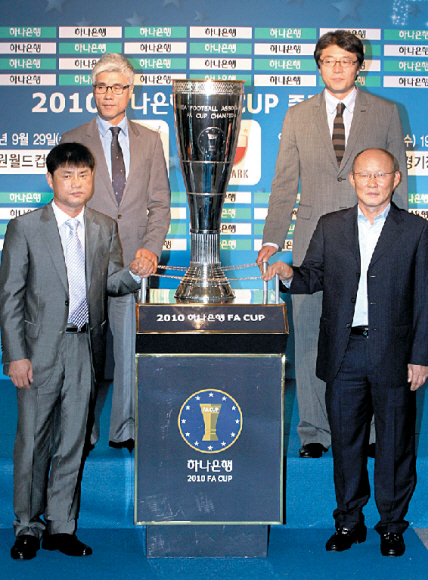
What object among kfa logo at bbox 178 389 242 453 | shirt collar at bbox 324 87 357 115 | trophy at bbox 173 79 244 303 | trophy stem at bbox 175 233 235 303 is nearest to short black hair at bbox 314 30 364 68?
shirt collar at bbox 324 87 357 115

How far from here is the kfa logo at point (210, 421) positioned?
229 cm

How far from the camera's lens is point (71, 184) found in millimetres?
2324

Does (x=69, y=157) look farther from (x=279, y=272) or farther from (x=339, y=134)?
(x=339, y=134)

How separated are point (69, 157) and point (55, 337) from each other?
57 cm

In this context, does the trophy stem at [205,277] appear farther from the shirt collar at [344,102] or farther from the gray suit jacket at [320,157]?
the shirt collar at [344,102]

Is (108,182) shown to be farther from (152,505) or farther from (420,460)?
(420,460)

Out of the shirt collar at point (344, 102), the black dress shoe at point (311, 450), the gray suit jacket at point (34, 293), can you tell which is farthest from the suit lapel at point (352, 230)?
the gray suit jacket at point (34, 293)

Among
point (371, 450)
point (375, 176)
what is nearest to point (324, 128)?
point (375, 176)

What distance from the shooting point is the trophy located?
7.57ft

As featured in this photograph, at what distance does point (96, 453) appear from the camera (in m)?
2.74

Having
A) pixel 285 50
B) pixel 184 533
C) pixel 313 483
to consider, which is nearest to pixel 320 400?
pixel 313 483

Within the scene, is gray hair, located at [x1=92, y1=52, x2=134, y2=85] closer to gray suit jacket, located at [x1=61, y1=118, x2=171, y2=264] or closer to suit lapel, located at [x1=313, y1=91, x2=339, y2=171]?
gray suit jacket, located at [x1=61, y1=118, x2=171, y2=264]

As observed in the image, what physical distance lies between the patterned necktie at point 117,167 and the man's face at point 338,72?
2.70 feet

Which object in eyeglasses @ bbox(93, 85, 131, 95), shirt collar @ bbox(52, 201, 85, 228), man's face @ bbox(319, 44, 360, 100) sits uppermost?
man's face @ bbox(319, 44, 360, 100)
